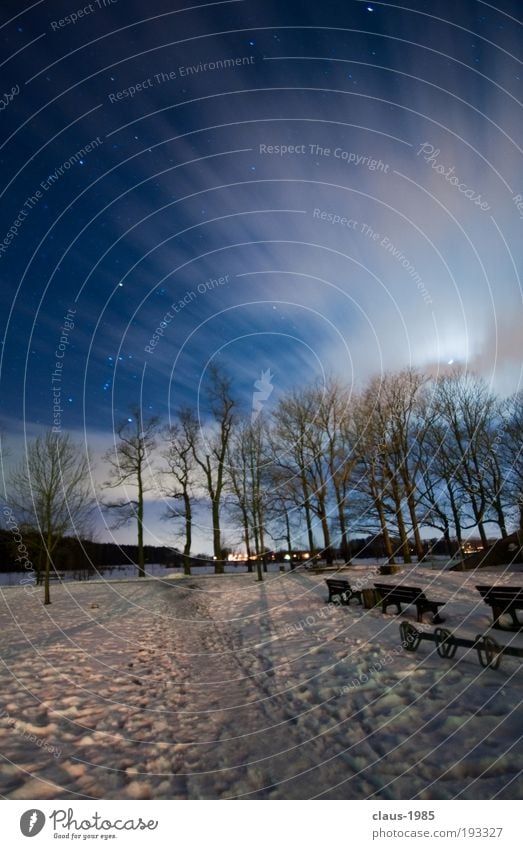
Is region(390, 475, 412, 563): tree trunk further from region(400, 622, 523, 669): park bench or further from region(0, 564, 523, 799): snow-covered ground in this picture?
region(400, 622, 523, 669): park bench

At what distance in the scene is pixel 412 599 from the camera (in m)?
9.84

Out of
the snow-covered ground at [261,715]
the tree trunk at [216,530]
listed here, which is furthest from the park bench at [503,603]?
the tree trunk at [216,530]

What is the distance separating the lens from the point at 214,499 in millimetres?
29953

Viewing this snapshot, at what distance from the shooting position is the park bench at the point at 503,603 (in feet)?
26.1

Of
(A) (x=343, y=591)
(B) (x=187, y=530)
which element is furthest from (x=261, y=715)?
(B) (x=187, y=530)

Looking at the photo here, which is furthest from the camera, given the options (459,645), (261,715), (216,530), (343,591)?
(216,530)

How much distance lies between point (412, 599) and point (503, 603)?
219 centimetres

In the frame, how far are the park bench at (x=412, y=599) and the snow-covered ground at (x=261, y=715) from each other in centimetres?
41

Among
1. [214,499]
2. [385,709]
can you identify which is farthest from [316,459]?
[385,709]

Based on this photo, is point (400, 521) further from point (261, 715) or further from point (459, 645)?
point (261, 715)

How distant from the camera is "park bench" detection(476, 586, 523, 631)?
7.96m

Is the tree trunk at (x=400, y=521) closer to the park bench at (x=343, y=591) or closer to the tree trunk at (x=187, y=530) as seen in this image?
the park bench at (x=343, y=591)
